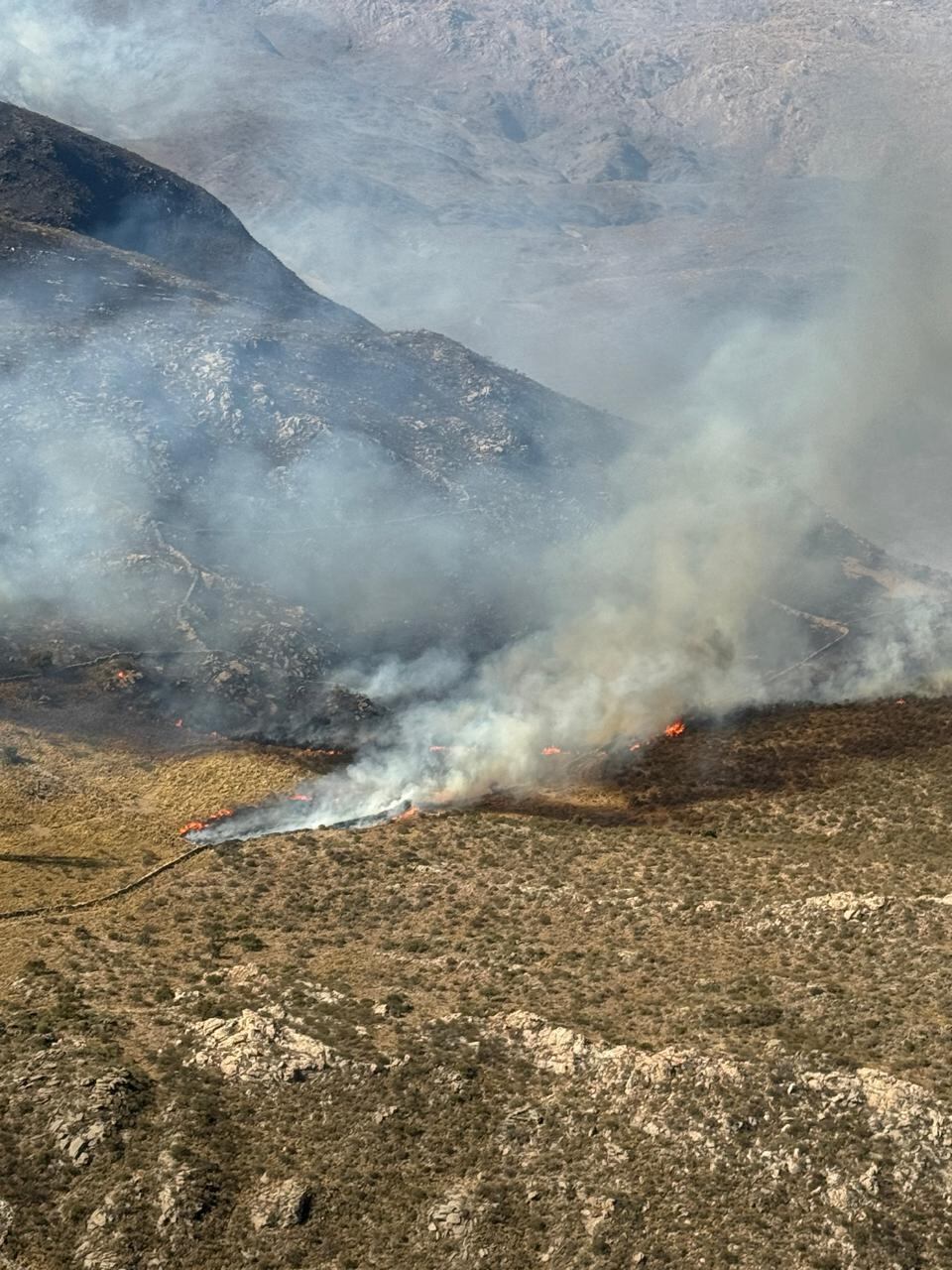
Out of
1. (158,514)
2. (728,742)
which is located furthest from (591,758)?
(158,514)

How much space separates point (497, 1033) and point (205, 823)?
808 inches

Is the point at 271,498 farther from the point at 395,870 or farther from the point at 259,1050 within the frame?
the point at 259,1050

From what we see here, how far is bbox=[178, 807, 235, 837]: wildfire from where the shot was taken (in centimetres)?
5084

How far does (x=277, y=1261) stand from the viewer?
92.8ft

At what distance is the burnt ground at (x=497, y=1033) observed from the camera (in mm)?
28906

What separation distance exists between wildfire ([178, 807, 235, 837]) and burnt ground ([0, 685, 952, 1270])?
81 cm

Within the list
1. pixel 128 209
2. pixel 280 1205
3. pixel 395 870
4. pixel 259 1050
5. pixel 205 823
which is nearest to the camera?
pixel 280 1205

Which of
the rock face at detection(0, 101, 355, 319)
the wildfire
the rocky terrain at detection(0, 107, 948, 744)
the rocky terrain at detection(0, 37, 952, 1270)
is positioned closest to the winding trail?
the rocky terrain at detection(0, 37, 952, 1270)

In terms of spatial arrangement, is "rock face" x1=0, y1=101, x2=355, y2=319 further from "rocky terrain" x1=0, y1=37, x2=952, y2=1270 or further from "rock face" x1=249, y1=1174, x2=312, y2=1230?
"rock face" x1=249, y1=1174, x2=312, y2=1230

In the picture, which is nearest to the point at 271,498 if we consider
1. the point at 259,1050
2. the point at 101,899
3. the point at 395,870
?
the point at 395,870

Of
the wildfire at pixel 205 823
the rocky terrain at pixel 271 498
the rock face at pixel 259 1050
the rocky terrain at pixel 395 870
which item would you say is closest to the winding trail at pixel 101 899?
the rocky terrain at pixel 395 870

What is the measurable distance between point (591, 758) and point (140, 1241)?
3213 centimetres

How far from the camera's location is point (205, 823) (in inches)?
2032

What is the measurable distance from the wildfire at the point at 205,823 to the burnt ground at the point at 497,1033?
808mm
